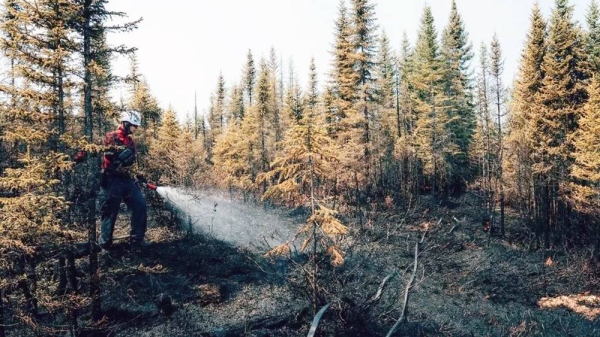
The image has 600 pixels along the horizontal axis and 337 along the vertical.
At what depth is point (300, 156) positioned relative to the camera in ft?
32.5

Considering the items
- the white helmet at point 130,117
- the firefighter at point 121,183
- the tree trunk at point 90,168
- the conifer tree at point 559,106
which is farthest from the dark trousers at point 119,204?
the conifer tree at point 559,106

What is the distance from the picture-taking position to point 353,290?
11.4 m

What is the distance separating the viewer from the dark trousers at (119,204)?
903 centimetres

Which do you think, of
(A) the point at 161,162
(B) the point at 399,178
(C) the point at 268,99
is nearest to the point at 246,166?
(C) the point at 268,99

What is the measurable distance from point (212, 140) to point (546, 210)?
4828 cm

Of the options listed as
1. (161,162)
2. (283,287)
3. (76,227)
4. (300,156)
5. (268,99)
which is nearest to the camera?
(76,227)

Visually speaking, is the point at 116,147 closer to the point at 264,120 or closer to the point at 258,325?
the point at 258,325

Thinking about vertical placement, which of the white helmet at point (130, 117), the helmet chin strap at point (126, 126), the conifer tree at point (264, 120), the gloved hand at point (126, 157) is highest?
the conifer tree at point (264, 120)

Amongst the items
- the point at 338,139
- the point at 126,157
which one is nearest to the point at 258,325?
the point at 126,157

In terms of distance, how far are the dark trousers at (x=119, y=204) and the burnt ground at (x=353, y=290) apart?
100 centimetres

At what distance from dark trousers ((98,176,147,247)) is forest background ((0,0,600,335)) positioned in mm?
370

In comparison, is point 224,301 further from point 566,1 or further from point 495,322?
point 566,1

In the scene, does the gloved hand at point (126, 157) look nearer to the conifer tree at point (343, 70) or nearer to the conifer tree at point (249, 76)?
the conifer tree at point (343, 70)

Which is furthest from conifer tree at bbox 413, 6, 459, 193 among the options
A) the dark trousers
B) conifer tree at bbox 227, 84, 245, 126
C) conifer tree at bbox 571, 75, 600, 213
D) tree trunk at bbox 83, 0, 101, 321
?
conifer tree at bbox 227, 84, 245, 126
